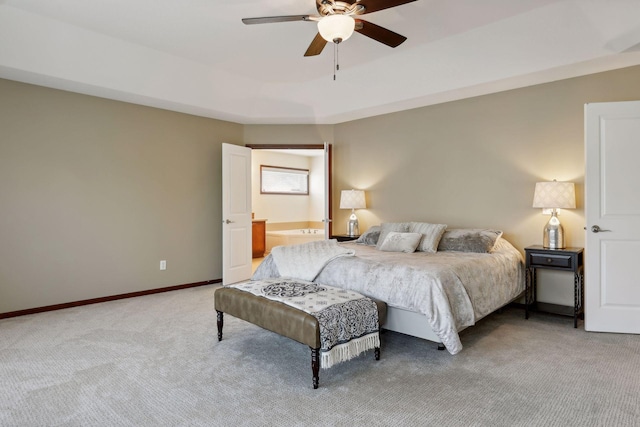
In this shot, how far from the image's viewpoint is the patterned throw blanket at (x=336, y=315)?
2.36m

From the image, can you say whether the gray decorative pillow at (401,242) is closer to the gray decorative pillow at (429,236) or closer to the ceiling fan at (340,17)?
the gray decorative pillow at (429,236)

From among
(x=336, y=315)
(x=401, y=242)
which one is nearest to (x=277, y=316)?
(x=336, y=315)

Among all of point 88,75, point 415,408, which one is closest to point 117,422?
point 415,408

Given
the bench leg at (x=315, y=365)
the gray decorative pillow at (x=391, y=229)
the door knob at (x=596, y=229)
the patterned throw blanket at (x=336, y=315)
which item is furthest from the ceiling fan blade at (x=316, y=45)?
the door knob at (x=596, y=229)

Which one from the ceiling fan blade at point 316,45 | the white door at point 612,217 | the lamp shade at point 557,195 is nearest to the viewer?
the ceiling fan blade at point 316,45

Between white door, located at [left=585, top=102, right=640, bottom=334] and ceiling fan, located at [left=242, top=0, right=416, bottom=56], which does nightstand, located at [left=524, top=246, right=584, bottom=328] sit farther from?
ceiling fan, located at [left=242, top=0, right=416, bottom=56]

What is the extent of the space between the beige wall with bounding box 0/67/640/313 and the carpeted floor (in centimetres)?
104

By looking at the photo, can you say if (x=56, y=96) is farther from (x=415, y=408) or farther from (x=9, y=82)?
(x=415, y=408)

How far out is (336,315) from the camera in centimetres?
244

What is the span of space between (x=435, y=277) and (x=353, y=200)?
108 inches

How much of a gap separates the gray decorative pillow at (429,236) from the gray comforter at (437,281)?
0.28 metres

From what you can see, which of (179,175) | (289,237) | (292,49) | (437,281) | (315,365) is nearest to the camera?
(315,365)

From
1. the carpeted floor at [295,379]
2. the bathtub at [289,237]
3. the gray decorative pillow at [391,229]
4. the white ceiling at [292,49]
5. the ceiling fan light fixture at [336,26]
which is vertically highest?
the white ceiling at [292,49]

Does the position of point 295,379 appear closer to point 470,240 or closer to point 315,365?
point 315,365
